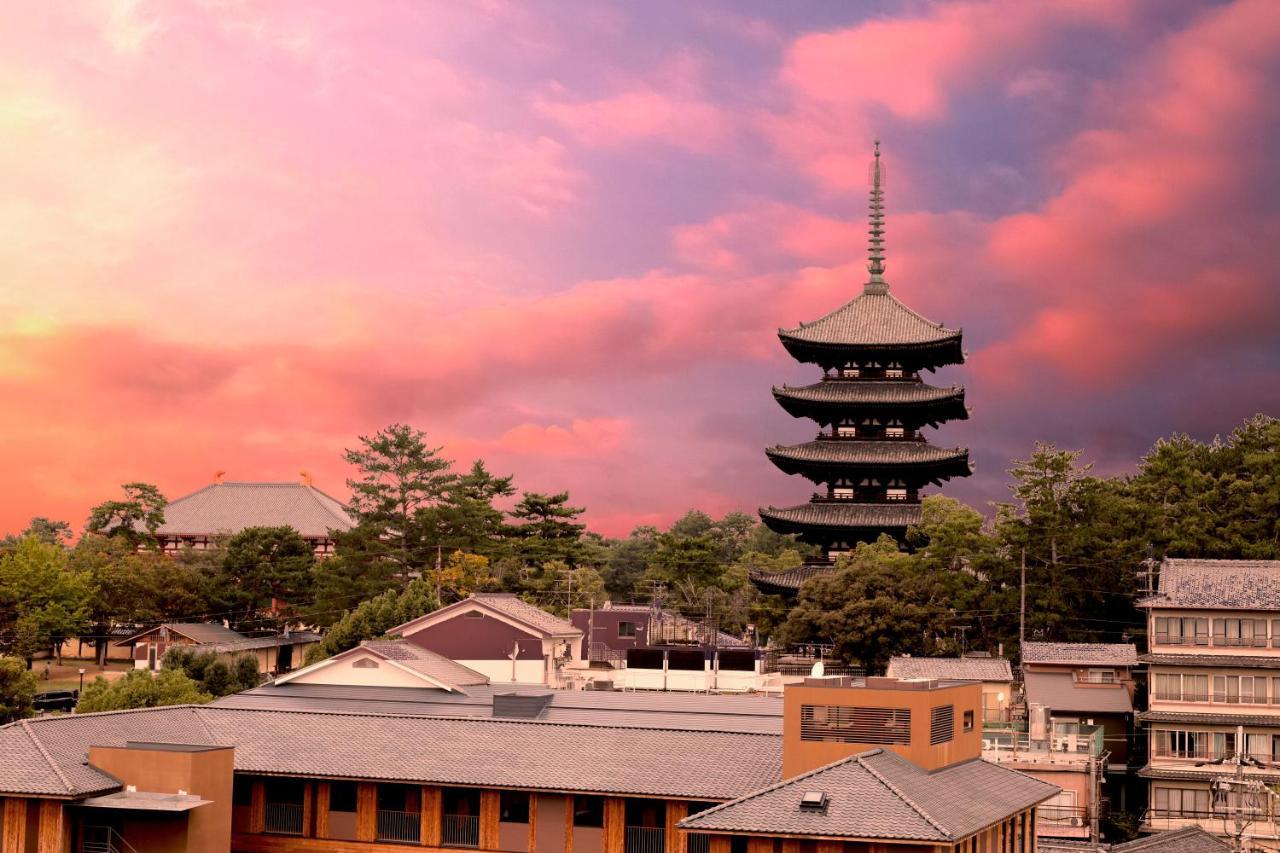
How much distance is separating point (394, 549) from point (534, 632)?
77.1 ft

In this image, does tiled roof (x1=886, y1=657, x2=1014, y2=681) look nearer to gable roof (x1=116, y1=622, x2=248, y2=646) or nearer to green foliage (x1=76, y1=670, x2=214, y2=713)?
green foliage (x1=76, y1=670, x2=214, y2=713)

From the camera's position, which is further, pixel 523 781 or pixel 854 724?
pixel 523 781

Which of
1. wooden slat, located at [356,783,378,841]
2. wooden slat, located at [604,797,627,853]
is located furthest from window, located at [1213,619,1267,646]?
wooden slat, located at [356,783,378,841]

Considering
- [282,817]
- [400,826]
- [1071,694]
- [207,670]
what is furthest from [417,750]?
[1071,694]

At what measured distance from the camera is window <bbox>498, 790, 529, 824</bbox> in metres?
42.3

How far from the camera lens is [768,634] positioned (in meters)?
82.2

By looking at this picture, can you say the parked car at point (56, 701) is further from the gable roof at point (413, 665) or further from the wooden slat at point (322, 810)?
the wooden slat at point (322, 810)

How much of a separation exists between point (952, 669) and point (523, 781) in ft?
88.0

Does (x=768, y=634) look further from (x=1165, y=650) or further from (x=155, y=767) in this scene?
(x=155, y=767)

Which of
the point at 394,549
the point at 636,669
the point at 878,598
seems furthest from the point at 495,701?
the point at 394,549

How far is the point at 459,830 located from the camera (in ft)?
140

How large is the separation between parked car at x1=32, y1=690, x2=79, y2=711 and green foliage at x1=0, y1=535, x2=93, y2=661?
9.43 ft

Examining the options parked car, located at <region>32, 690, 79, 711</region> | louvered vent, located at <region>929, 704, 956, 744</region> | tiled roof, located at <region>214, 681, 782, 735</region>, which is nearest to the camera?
louvered vent, located at <region>929, 704, 956, 744</region>

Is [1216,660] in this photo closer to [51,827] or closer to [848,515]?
[848,515]
